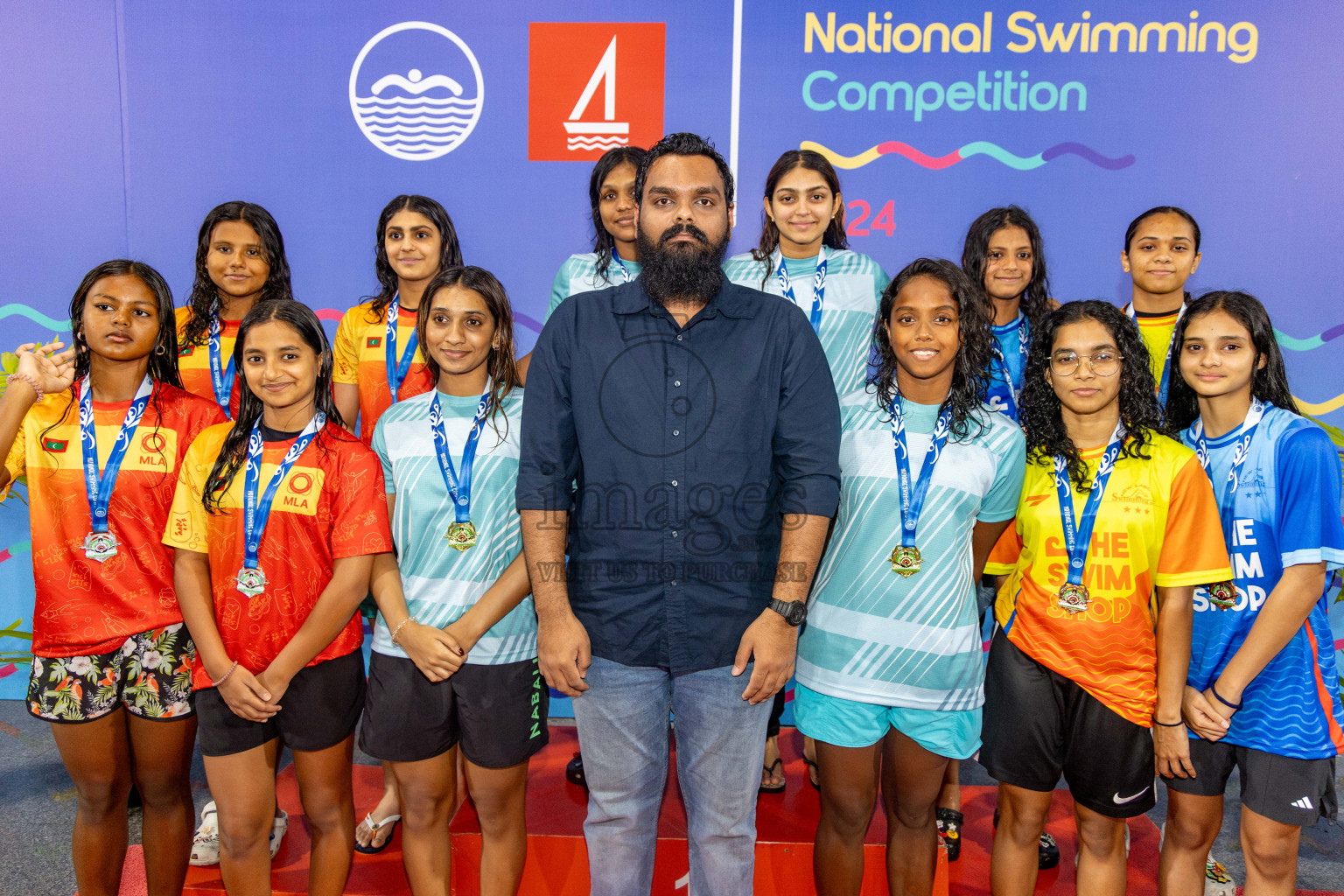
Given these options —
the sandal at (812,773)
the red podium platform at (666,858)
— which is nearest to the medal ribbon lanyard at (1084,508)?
the red podium platform at (666,858)

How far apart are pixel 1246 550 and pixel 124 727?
2.75 metres

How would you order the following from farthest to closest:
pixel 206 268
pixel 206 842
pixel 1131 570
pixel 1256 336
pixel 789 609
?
pixel 206 268 → pixel 206 842 → pixel 1256 336 → pixel 1131 570 → pixel 789 609

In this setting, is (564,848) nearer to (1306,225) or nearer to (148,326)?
(148,326)

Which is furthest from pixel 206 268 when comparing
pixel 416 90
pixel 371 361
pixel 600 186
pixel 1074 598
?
pixel 1074 598

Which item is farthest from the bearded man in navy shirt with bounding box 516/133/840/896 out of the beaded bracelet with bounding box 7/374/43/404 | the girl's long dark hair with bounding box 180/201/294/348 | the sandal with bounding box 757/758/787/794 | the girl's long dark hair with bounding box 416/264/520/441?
the girl's long dark hair with bounding box 180/201/294/348

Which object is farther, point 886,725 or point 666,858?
point 666,858

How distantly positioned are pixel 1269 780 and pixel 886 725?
0.90 m

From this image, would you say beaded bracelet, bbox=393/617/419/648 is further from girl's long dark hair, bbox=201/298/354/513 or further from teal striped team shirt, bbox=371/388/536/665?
girl's long dark hair, bbox=201/298/354/513

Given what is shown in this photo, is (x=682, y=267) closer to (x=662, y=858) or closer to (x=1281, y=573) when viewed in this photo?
(x=1281, y=573)

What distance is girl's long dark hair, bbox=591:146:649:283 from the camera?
2639mm

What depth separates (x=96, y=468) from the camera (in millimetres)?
2045

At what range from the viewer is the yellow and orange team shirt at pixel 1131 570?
74.2 inches

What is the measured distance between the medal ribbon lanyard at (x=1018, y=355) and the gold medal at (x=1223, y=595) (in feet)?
2.26

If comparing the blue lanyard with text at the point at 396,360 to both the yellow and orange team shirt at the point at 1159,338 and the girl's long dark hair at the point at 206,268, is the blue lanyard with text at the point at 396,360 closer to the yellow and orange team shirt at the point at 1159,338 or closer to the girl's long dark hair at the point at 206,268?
the girl's long dark hair at the point at 206,268
